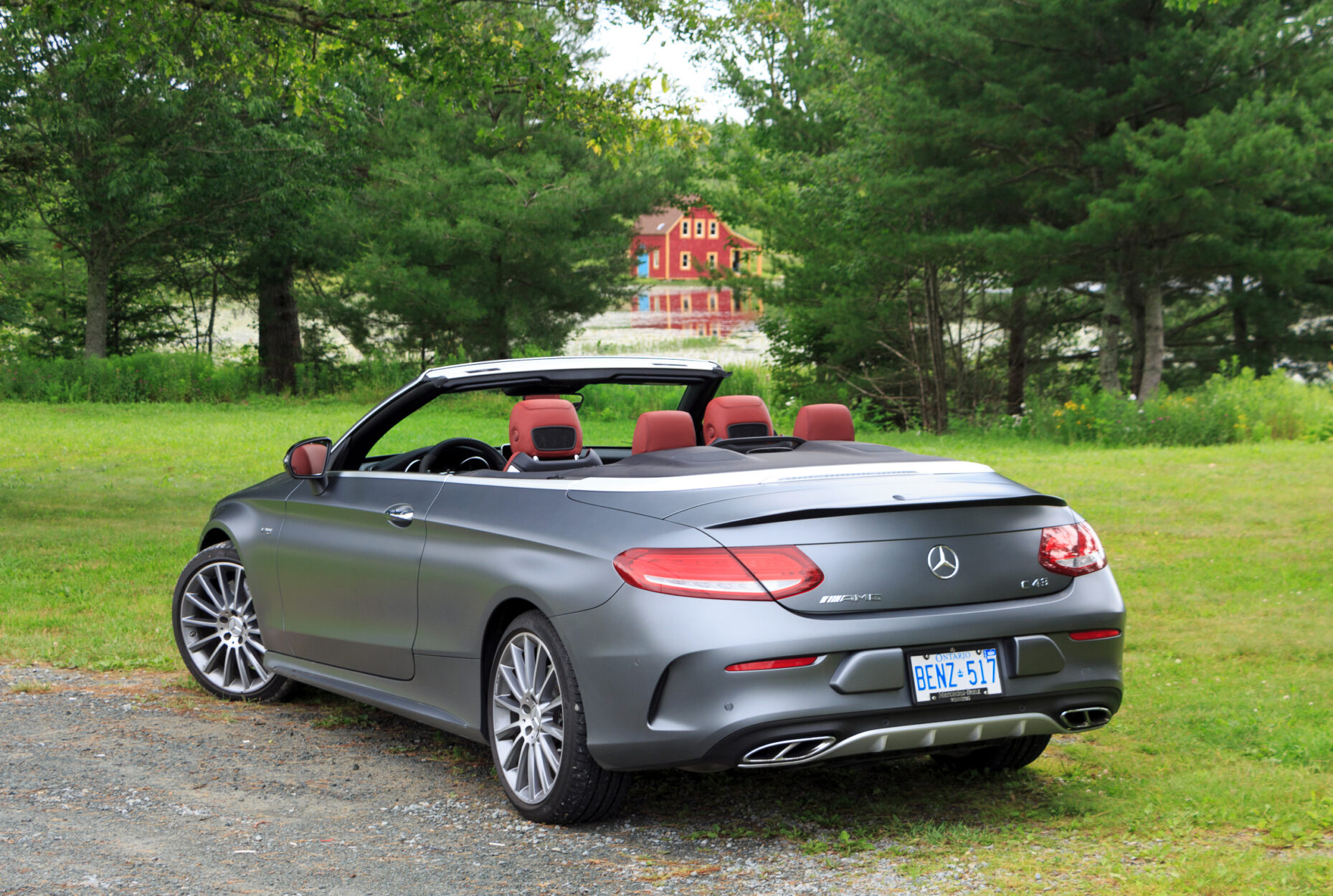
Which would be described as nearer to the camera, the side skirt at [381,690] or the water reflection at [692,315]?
the side skirt at [381,690]

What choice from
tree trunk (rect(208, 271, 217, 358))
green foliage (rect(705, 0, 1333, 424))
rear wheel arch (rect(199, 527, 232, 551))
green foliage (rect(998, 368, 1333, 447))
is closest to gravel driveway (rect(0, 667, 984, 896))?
rear wheel arch (rect(199, 527, 232, 551))

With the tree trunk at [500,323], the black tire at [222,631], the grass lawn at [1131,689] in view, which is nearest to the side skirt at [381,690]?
the black tire at [222,631]

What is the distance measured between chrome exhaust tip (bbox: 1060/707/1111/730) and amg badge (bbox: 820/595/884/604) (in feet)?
2.62

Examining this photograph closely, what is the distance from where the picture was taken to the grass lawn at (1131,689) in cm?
421

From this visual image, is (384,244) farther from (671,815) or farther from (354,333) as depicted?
(671,815)

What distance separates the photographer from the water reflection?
142 feet

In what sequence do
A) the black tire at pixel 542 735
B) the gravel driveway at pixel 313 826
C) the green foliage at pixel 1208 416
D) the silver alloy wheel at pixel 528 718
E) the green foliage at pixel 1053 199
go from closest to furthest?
the gravel driveway at pixel 313 826, the black tire at pixel 542 735, the silver alloy wheel at pixel 528 718, the green foliage at pixel 1208 416, the green foliage at pixel 1053 199

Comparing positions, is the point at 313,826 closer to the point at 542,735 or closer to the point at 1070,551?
the point at 542,735

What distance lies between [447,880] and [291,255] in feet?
110

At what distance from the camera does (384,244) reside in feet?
113

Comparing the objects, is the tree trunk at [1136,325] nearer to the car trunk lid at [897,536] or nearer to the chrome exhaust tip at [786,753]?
the car trunk lid at [897,536]

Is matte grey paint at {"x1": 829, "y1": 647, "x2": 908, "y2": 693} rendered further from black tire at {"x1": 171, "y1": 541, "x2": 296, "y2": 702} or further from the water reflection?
the water reflection

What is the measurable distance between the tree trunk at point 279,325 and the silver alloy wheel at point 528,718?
32734mm

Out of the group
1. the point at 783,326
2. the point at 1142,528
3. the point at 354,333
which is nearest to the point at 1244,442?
the point at 1142,528
